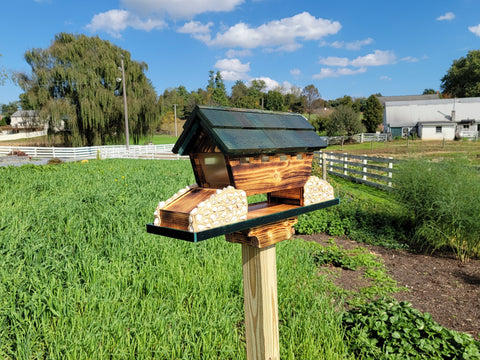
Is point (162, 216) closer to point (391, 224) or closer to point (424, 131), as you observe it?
point (391, 224)

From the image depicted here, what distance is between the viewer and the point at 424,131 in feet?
128

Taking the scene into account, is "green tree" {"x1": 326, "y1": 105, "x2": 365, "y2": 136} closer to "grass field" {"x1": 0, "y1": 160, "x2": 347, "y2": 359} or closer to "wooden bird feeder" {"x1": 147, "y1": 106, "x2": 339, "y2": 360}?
"grass field" {"x1": 0, "y1": 160, "x2": 347, "y2": 359}

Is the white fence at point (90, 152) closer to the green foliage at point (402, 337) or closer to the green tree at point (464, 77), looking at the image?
the green foliage at point (402, 337)

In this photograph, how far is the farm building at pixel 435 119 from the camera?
3894 cm

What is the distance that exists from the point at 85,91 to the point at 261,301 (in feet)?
95.9

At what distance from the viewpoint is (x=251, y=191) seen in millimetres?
1553

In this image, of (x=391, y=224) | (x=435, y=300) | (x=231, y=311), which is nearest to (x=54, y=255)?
(x=231, y=311)

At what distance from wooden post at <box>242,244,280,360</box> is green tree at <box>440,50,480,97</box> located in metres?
65.8

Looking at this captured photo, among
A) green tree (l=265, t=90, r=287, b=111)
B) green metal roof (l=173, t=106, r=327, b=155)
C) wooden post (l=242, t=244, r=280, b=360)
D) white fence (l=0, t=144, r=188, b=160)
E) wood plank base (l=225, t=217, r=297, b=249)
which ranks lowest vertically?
wooden post (l=242, t=244, r=280, b=360)

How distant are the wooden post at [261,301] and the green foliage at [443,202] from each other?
15.4 ft

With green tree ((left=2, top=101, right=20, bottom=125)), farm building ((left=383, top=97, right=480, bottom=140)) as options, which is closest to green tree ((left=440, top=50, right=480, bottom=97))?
farm building ((left=383, top=97, right=480, bottom=140))

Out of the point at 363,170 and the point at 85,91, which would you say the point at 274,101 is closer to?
the point at 85,91

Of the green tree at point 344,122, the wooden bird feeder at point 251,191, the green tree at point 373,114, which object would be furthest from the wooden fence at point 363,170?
the green tree at point 373,114

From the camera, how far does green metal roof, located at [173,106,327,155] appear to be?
4.54 feet
